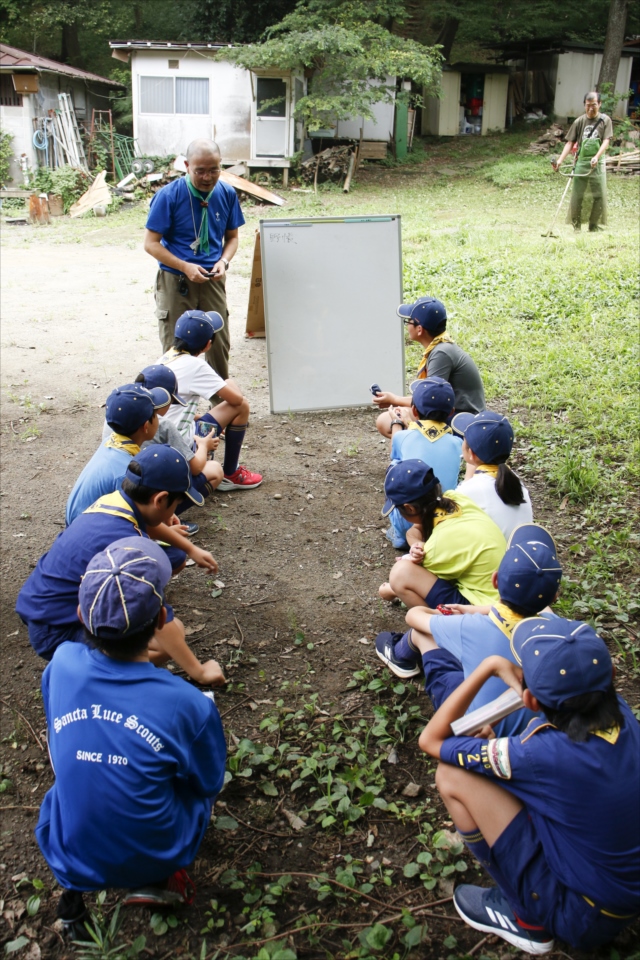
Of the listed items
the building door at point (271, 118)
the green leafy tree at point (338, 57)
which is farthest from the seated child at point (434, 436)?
the building door at point (271, 118)

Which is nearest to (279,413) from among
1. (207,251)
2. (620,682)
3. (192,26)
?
(207,251)

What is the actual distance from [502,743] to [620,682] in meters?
1.34

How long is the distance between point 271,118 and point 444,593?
19391 mm

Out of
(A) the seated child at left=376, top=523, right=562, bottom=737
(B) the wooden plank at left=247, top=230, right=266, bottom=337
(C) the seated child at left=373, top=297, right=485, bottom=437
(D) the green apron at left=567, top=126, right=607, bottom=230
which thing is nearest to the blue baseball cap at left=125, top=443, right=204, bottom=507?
(A) the seated child at left=376, top=523, right=562, bottom=737

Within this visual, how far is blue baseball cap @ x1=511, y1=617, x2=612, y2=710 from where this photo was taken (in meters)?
1.87

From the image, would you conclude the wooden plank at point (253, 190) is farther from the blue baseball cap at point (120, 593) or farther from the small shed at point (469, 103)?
the blue baseball cap at point (120, 593)

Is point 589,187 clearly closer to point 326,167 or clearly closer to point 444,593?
point 444,593

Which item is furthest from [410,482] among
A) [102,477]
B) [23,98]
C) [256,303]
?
[23,98]

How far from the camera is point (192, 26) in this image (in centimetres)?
2455

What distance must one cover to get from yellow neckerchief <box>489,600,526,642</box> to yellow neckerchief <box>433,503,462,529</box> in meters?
0.66

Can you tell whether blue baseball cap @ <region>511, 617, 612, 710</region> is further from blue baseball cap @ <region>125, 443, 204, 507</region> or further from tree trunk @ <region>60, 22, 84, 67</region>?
tree trunk @ <region>60, 22, 84, 67</region>

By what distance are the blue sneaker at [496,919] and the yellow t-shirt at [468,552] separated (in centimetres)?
102

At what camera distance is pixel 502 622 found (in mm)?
2393

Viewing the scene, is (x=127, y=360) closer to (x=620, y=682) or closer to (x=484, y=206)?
(x=620, y=682)
